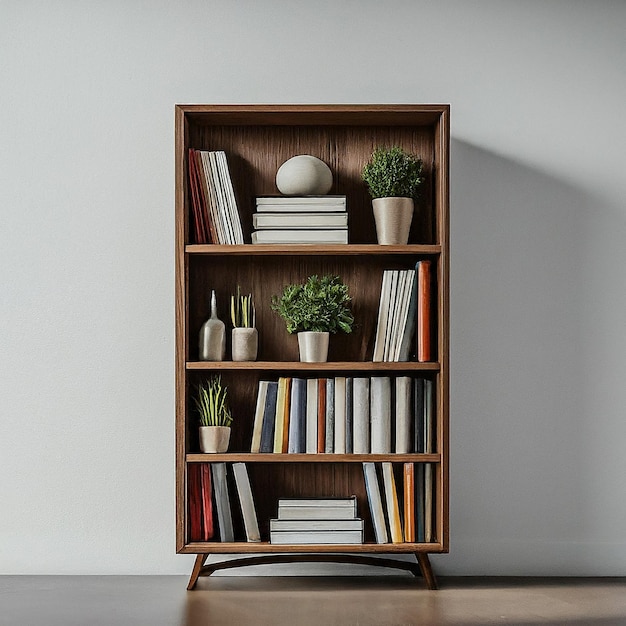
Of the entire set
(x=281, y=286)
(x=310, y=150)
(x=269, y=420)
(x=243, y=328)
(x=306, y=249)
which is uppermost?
(x=310, y=150)

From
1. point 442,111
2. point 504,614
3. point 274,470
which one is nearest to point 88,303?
point 274,470

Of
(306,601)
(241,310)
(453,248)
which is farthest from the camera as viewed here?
(453,248)

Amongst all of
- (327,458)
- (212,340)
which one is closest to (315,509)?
(327,458)

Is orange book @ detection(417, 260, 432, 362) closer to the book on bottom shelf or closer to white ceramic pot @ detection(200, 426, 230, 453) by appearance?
the book on bottom shelf

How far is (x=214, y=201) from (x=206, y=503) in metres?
0.91

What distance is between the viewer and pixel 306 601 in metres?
2.35

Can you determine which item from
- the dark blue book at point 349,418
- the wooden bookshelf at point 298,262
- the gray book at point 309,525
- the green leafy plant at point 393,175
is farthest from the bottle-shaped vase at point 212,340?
the green leafy plant at point 393,175

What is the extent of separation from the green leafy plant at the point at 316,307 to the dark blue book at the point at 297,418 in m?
0.18

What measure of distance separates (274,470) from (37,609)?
800 mm

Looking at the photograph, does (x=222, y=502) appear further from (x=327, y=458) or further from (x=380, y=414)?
(x=380, y=414)

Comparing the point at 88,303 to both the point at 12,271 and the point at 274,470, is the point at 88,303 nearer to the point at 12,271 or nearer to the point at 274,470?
the point at 12,271

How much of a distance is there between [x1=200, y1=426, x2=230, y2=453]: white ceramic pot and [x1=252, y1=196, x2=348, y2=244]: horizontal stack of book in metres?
0.58

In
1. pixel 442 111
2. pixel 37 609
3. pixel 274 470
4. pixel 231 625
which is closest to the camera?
pixel 231 625

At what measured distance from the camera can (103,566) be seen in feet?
8.86
